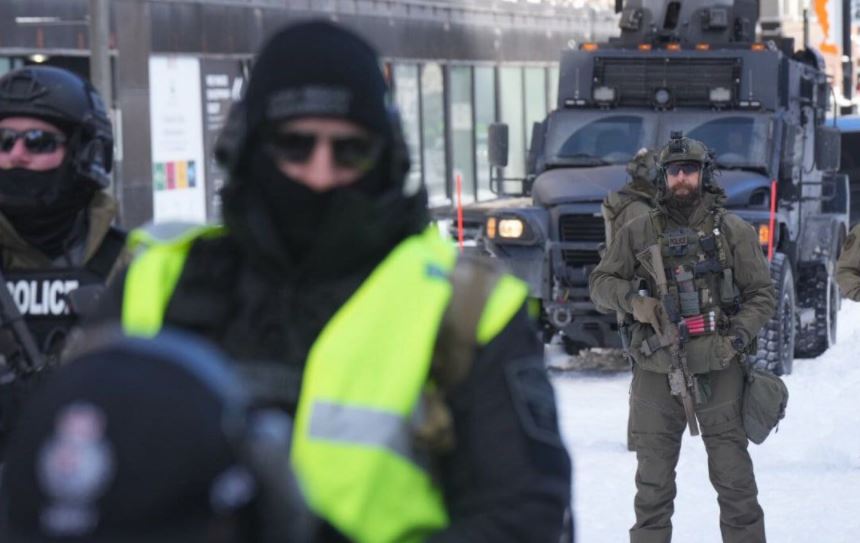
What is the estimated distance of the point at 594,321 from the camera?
13578 mm

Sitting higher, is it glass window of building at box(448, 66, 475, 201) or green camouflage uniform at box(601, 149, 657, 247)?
green camouflage uniform at box(601, 149, 657, 247)

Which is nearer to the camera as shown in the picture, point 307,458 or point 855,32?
point 307,458

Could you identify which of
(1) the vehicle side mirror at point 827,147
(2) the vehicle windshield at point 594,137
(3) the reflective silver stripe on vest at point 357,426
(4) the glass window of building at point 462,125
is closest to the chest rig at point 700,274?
(3) the reflective silver stripe on vest at point 357,426

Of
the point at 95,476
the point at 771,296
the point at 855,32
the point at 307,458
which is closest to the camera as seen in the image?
the point at 95,476

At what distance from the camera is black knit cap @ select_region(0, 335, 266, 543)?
1677 millimetres

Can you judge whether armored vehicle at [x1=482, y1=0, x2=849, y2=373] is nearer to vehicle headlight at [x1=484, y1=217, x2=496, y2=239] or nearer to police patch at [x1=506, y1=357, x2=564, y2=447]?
vehicle headlight at [x1=484, y1=217, x2=496, y2=239]

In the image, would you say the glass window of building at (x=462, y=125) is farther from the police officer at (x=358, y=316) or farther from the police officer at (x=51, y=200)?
the police officer at (x=358, y=316)

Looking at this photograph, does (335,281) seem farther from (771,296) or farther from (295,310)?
(771,296)

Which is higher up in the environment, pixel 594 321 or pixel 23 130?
pixel 23 130

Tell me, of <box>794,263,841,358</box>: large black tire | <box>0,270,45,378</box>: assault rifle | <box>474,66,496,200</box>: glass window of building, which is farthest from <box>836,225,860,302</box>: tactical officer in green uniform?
<box>474,66,496,200</box>: glass window of building

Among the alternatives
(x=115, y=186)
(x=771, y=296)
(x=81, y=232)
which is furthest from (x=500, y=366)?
(x=115, y=186)

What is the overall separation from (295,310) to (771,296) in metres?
5.34

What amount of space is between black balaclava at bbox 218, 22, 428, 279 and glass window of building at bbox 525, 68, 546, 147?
36389 mm

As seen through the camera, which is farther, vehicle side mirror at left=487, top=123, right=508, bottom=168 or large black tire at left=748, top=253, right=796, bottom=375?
vehicle side mirror at left=487, top=123, right=508, bottom=168
